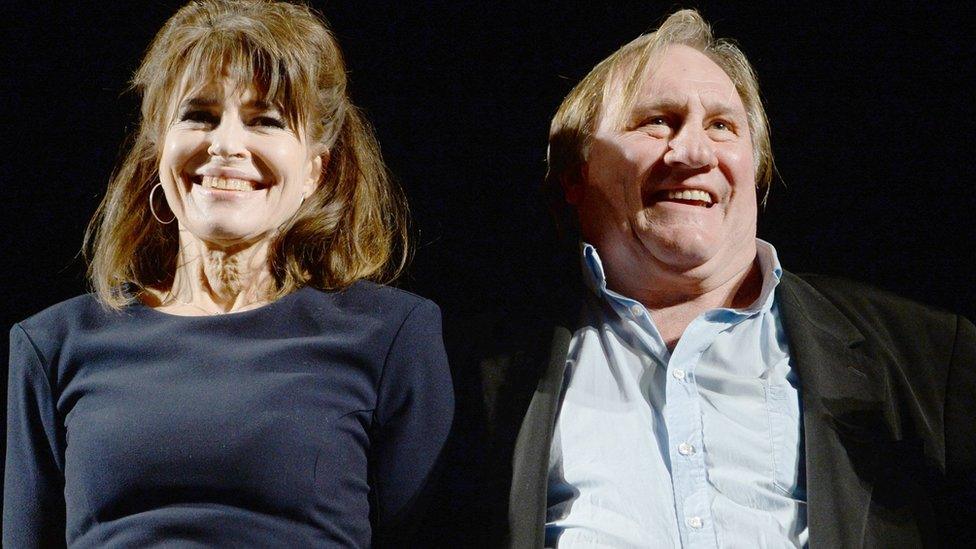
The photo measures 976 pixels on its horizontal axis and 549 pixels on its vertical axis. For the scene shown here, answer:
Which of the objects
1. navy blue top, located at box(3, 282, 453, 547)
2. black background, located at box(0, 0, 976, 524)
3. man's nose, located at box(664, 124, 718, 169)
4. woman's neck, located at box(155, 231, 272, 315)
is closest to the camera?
navy blue top, located at box(3, 282, 453, 547)

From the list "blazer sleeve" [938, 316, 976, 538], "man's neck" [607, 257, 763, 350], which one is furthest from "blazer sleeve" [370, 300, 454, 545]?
"blazer sleeve" [938, 316, 976, 538]

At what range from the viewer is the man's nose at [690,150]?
1895 mm

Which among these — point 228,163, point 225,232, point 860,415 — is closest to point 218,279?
point 225,232

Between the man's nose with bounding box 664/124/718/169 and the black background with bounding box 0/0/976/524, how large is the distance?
367 millimetres

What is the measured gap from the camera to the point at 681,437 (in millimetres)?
1729

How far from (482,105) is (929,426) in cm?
116

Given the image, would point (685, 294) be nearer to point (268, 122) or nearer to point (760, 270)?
point (760, 270)

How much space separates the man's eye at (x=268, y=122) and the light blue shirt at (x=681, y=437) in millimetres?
667

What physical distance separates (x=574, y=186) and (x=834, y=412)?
723 mm

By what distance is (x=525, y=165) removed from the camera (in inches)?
91.7

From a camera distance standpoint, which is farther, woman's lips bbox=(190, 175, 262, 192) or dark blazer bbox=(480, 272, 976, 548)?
woman's lips bbox=(190, 175, 262, 192)

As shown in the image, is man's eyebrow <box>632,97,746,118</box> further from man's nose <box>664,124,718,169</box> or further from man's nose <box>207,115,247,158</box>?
man's nose <box>207,115,247,158</box>

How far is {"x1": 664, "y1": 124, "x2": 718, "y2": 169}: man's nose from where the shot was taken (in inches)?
74.6

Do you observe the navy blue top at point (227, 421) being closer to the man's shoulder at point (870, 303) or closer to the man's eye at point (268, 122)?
the man's eye at point (268, 122)
